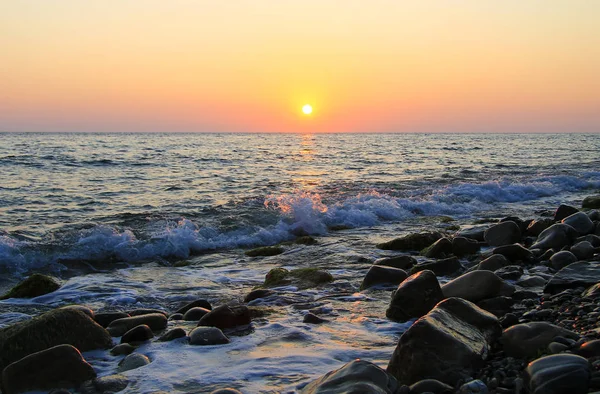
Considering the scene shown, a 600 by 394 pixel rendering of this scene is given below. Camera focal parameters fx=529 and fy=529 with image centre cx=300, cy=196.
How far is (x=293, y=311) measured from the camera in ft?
18.2

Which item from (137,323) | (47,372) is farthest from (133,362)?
(137,323)

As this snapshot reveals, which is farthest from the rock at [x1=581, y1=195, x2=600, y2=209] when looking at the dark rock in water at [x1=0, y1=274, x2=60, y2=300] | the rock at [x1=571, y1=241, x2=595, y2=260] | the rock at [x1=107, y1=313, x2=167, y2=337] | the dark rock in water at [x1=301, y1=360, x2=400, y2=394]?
the dark rock in water at [x1=0, y1=274, x2=60, y2=300]

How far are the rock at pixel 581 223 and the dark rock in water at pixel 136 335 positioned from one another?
681 centimetres

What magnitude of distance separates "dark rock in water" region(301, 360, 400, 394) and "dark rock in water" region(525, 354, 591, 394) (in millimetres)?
789

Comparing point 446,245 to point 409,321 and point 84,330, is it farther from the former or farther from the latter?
point 84,330

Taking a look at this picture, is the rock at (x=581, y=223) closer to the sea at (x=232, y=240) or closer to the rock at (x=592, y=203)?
the sea at (x=232, y=240)

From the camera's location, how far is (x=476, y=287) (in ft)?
17.1

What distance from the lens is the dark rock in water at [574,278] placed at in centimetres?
512

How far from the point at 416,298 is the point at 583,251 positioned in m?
3.13

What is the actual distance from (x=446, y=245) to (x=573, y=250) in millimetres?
1870

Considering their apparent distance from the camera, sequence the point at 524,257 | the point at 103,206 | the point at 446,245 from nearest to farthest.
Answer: the point at 524,257
the point at 446,245
the point at 103,206

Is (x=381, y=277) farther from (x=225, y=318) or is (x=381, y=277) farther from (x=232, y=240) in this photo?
(x=232, y=240)

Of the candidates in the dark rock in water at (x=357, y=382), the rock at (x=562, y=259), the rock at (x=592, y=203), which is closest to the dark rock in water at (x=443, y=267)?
the rock at (x=562, y=259)

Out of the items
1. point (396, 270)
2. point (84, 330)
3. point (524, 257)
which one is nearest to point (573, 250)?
point (524, 257)
